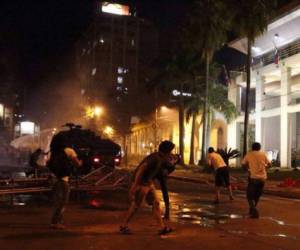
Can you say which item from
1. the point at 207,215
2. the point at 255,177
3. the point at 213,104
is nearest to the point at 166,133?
the point at 213,104

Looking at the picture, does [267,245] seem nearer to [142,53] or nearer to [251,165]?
[251,165]

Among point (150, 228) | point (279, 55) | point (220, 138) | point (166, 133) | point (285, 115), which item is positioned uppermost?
point (279, 55)

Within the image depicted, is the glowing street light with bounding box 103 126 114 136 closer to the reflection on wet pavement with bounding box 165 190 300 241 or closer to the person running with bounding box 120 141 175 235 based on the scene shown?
the reflection on wet pavement with bounding box 165 190 300 241

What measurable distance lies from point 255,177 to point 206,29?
30.5 meters

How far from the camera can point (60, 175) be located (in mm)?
10016

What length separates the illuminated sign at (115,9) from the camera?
4966 inches

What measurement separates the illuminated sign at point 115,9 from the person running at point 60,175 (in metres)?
118

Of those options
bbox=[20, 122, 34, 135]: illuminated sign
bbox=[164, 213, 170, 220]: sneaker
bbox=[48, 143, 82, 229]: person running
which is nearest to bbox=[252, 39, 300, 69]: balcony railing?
bbox=[164, 213, 170, 220]: sneaker

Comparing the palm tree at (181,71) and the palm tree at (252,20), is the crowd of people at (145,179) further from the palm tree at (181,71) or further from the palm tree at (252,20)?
the palm tree at (181,71)

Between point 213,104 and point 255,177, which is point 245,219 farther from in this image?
point 213,104

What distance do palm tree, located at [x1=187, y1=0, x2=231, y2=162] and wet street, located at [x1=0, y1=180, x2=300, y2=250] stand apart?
90.8 ft

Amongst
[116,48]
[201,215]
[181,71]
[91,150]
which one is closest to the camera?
[201,215]

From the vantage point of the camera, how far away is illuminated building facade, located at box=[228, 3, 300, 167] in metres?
40.1

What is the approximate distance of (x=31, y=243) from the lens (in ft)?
28.0
